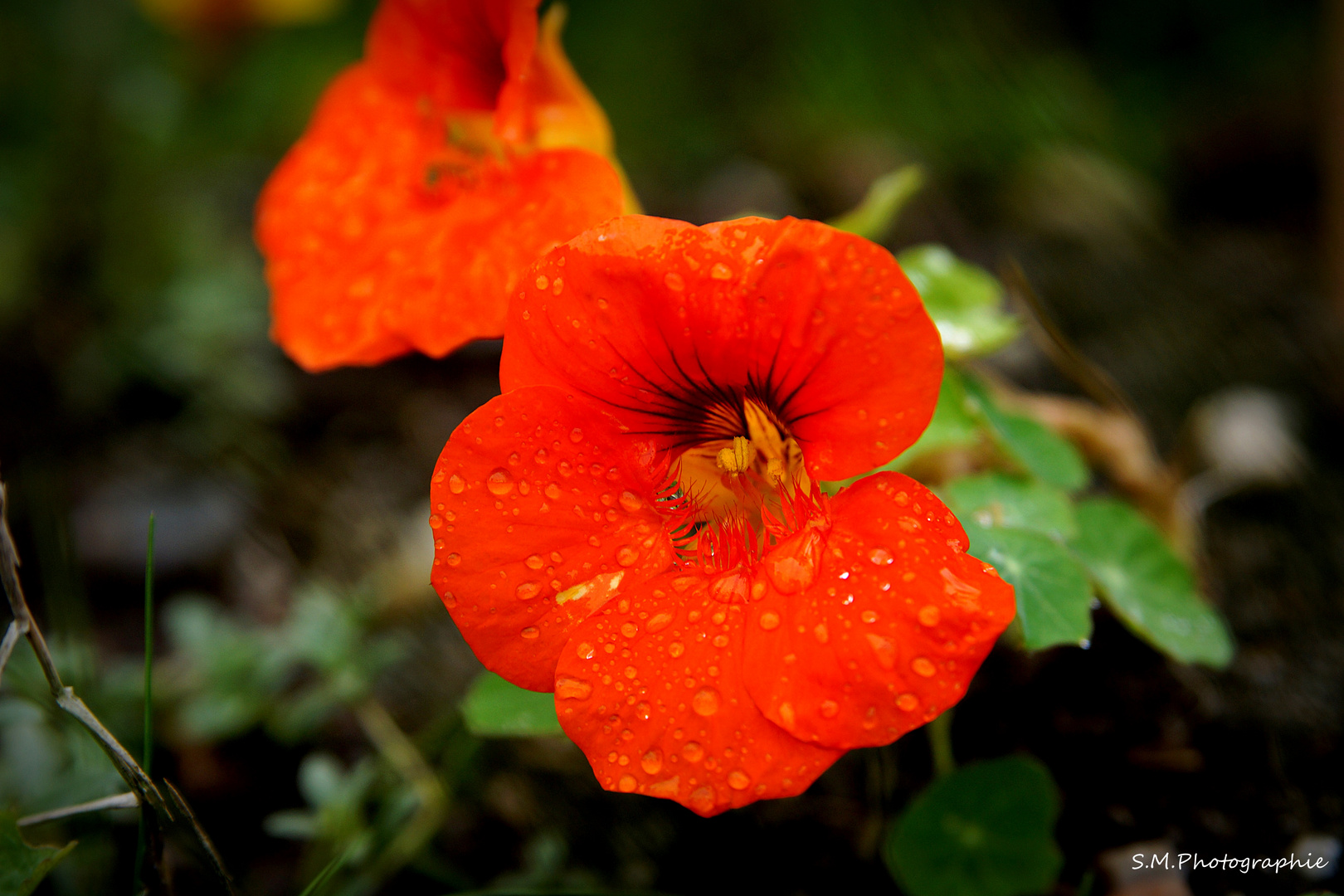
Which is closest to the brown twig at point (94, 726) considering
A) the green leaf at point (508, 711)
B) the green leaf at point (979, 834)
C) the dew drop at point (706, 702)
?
the green leaf at point (508, 711)

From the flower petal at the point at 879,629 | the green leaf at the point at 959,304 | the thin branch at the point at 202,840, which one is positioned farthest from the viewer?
the green leaf at the point at 959,304

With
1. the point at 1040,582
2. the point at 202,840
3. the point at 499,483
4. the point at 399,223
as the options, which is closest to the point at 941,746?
the point at 1040,582

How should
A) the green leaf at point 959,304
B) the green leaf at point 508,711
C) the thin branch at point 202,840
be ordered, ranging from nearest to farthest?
the thin branch at point 202,840
the green leaf at point 508,711
the green leaf at point 959,304

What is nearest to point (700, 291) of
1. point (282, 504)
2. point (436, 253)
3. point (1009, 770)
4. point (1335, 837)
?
point (436, 253)

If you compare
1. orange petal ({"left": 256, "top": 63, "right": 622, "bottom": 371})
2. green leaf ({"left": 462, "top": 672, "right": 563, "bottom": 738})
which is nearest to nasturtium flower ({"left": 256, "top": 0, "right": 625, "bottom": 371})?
orange petal ({"left": 256, "top": 63, "right": 622, "bottom": 371})

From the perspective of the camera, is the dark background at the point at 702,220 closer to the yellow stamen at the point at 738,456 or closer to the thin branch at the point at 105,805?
the thin branch at the point at 105,805

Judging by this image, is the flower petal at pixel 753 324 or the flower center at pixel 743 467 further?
the flower center at pixel 743 467

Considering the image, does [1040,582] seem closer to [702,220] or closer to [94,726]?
[94,726]

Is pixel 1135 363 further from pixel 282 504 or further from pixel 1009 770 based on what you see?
pixel 282 504
